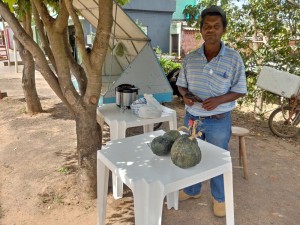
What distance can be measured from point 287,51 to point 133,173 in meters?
4.96

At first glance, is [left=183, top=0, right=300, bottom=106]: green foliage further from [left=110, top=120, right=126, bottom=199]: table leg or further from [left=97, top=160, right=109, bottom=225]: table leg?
[left=97, top=160, right=109, bottom=225]: table leg

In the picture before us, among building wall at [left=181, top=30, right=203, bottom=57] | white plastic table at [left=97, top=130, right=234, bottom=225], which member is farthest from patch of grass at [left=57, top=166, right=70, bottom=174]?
building wall at [left=181, top=30, right=203, bottom=57]

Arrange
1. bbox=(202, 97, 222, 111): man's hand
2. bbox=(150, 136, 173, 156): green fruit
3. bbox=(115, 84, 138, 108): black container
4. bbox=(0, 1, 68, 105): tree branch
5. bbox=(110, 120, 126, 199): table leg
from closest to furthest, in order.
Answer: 1. bbox=(150, 136, 173, 156): green fruit
2. bbox=(202, 97, 222, 111): man's hand
3. bbox=(0, 1, 68, 105): tree branch
4. bbox=(110, 120, 126, 199): table leg
5. bbox=(115, 84, 138, 108): black container

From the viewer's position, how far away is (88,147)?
2.82m

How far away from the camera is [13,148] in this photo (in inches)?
169

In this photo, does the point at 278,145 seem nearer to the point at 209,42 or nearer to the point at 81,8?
the point at 209,42

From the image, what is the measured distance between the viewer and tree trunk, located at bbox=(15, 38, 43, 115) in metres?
5.70

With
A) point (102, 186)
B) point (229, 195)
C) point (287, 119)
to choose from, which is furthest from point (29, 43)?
point (287, 119)

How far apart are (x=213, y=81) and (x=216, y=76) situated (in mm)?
48

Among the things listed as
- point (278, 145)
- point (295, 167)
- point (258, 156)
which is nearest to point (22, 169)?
point (258, 156)

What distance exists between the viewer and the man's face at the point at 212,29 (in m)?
2.24

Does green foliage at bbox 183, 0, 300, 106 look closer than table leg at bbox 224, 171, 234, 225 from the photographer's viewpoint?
No

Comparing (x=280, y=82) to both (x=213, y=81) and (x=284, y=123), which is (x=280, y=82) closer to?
(x=284, y=123)

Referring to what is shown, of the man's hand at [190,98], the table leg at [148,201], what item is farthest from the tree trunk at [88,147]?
the table leg at [148,201]
